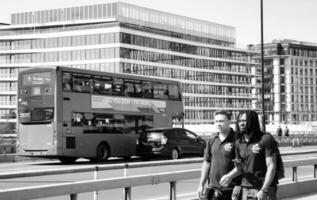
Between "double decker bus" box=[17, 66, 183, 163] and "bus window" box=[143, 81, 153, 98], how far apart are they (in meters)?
0.19

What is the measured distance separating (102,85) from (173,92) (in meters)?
5.79

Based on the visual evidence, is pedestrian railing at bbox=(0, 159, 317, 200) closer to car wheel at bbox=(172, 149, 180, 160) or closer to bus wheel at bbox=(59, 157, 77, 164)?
car wheel at bbox=(172, 149, 180, 160)

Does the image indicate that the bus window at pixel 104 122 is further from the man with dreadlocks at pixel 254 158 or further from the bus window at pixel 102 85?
the man with dreadlocks at pixel 254 158

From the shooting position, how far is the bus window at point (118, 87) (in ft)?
89.0

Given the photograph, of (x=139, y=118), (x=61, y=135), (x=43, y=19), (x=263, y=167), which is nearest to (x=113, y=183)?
(x=263, y=167)

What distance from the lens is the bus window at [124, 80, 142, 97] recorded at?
2784 cm

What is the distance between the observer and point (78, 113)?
2488cm

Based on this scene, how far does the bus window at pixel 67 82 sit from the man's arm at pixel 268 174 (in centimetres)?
1835

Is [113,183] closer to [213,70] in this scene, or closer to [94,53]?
[94,53]

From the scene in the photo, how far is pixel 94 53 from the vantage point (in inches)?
3890

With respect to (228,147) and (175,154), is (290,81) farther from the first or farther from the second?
(228,147)

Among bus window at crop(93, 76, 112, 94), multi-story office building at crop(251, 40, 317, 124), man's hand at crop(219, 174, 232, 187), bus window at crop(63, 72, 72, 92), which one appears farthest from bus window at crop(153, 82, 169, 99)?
multi-story office building at crop(251, 40, 317, 124)

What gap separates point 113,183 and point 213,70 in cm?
11822

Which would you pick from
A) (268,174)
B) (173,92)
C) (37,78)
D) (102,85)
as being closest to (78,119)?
(102,85)
